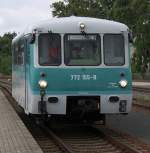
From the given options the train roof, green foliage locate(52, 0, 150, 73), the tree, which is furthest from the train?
the tree

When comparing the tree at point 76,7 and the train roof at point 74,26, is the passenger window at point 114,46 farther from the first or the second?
the tree at point 76,7

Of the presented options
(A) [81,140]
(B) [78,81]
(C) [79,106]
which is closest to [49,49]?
(B) [78,81]

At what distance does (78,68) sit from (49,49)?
83cm

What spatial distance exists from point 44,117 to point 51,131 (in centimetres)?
124

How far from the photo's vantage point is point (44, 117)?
15.8 metres

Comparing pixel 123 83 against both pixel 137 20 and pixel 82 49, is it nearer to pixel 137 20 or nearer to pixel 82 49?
pixel 82 49

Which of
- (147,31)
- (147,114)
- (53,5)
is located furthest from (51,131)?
(53,5)

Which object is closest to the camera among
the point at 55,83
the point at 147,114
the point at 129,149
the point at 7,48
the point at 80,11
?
the point at 129,149

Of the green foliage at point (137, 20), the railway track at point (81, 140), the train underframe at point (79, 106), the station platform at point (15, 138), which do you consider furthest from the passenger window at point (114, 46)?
the green foliage at point (137, 20)

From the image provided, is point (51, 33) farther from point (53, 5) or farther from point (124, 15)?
point (53, 5)

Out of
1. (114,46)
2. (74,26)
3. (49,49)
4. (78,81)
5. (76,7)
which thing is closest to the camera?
(78,81)

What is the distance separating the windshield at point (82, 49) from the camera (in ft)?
50.4

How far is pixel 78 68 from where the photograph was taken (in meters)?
15.2

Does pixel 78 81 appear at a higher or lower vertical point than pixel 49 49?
lower
